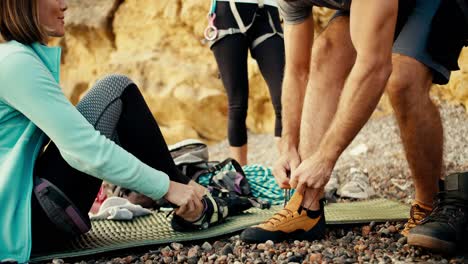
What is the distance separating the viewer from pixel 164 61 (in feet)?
28.9

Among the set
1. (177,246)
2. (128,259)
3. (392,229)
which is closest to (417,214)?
(392,229)

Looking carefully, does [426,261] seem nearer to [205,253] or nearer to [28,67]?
[205,253]

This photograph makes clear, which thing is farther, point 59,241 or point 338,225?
point 338,225

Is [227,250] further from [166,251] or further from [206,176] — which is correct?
[206,176]

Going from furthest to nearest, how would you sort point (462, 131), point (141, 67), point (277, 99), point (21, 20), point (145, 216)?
point (141, 67) < point (462, 131) < point (277, 99) < point (145, 216) < point (21, 20)

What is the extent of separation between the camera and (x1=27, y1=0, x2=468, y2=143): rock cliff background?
8.50 metres

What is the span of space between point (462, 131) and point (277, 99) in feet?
7.98

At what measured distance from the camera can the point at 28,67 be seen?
2.20 meters

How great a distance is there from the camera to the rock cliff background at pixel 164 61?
8500 millimetres

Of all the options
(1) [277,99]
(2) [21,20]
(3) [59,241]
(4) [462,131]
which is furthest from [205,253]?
(4) [462,131]

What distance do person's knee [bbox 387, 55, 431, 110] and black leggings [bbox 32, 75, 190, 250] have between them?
3.17ft

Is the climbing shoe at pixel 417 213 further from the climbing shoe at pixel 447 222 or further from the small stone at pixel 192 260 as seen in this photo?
the small stone at pixel 192 260

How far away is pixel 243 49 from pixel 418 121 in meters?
2.10

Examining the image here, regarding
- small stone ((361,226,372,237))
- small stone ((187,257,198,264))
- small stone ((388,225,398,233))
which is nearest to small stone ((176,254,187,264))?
small stone ((187,257,198,264))
